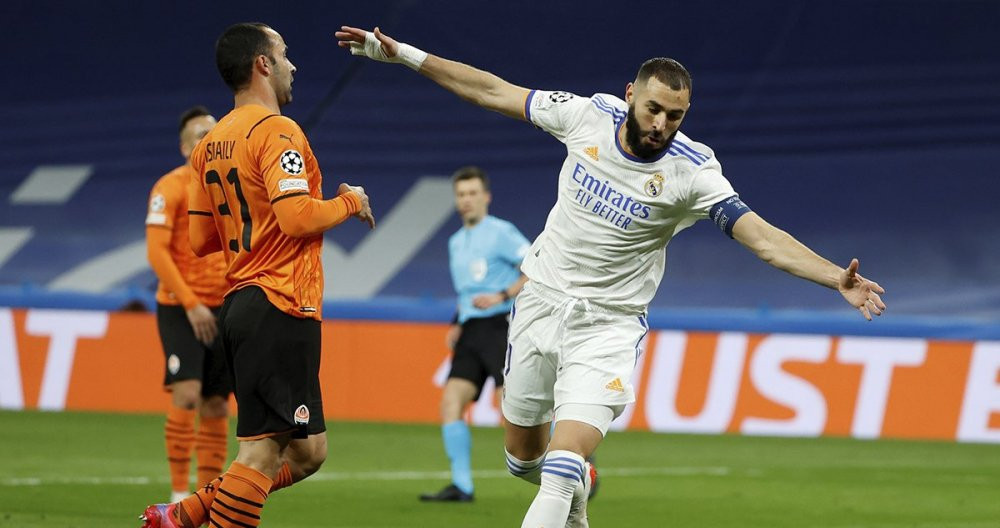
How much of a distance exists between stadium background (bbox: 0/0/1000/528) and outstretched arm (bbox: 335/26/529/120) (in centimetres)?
458

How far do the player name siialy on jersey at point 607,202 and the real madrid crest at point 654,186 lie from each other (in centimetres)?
6

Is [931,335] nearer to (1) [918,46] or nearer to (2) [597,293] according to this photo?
(1) [918,46]

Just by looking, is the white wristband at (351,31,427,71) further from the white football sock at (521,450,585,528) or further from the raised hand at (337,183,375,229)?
the white football sock at (521,450,585,528)

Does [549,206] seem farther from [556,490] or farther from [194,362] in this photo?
[556,490]

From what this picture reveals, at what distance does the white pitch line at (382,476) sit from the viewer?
33.6 feet

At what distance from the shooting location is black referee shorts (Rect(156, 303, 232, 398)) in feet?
27.8

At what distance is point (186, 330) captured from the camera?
28.4 feet

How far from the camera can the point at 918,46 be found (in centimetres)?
1917

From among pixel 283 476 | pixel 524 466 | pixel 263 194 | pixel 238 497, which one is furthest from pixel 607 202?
pixel 238 497

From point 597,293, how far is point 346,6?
15.0 meters

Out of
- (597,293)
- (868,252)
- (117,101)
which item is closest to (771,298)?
(868,252)

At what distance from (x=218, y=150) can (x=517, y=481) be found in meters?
5.43

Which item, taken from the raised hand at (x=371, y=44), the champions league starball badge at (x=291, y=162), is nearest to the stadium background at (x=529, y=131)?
the raised hand at (x=371, y=44)

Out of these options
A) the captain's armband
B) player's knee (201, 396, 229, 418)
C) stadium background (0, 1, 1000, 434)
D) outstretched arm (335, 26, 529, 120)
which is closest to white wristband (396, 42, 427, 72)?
outstretched arm (335, 26, 529, 120)
